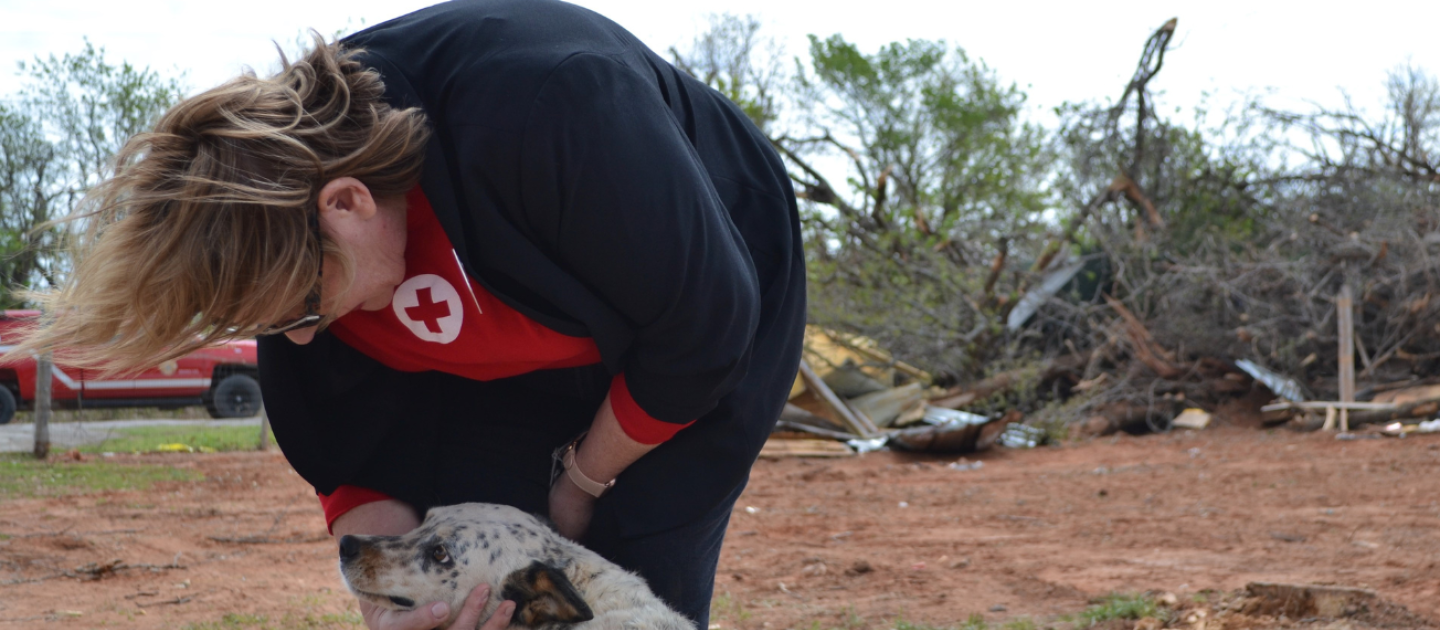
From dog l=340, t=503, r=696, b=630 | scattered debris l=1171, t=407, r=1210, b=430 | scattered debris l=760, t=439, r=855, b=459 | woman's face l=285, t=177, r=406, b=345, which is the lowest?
scattered debris l=760, t=439, r=855, b=459

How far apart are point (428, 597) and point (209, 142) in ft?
3.84

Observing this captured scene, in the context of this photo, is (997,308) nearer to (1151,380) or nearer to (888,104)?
(1151,380)

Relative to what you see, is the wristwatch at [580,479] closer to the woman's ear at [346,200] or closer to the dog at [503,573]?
the dog at [503,573]

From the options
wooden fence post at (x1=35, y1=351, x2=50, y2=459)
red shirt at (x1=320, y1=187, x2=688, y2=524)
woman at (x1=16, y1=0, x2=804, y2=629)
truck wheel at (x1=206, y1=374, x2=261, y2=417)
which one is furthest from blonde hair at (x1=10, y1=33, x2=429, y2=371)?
truck wheel at (x1=206, y1=374, x2=261, y2=417)

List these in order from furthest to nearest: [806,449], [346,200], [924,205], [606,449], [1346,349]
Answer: [924,205] < [806,449] < [1346,349] < [606,449] < [346,200]

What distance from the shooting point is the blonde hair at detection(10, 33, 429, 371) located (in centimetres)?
144

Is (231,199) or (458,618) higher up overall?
(231,199)

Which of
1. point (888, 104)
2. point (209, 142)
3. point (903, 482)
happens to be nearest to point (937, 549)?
point (903, 482)

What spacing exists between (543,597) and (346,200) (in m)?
0.97

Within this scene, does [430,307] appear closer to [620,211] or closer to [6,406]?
[620,211]

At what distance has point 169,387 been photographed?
6.66m

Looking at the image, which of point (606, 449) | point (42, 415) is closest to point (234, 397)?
point (42, 415)

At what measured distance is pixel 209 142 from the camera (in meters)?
1.45

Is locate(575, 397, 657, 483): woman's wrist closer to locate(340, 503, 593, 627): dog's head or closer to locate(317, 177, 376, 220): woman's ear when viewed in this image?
locate(340, 503, 593, 627): dog's head
